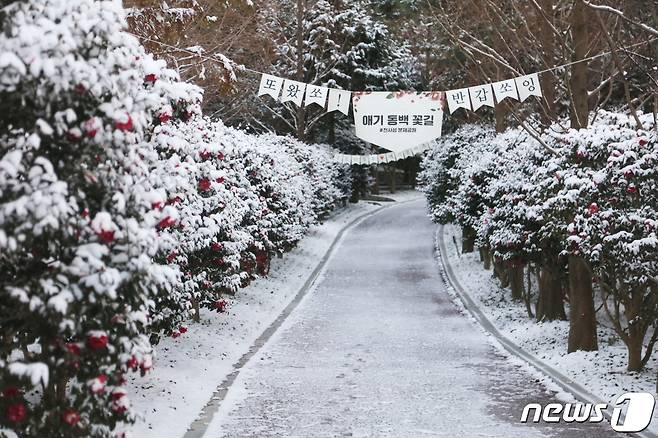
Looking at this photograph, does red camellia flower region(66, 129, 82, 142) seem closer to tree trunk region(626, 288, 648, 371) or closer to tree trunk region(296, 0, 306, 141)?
tree trunk region(626, 288, 648, 371)

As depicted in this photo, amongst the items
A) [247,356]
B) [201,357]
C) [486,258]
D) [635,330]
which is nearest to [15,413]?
[201,357]

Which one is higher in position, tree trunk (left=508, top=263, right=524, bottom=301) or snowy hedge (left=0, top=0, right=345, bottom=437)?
snowy hedge (left=0, top=0, right=345, bottom=437)

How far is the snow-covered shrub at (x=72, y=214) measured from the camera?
4.25 m

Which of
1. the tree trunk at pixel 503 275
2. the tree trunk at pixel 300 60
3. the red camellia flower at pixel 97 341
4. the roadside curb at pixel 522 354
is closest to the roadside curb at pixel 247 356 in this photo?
the roadside curb at pixel 522 354

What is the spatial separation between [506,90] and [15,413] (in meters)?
10.9

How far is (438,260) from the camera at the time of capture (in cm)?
2781

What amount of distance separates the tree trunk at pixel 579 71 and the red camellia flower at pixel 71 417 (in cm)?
943

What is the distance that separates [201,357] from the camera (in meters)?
12.5

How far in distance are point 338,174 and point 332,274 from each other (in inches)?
597

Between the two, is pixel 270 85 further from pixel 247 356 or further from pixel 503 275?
pixel 503 275

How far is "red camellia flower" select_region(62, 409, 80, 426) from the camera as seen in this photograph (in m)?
4.60

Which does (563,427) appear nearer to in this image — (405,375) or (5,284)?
(405,375)

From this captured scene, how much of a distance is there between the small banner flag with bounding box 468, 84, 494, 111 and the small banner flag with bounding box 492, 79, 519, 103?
235mm

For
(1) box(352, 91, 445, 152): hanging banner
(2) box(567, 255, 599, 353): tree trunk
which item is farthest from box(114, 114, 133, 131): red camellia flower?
(1) box(352, 91, 445, 152): hanging banner
